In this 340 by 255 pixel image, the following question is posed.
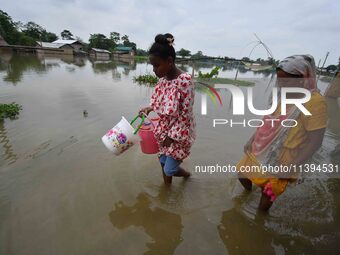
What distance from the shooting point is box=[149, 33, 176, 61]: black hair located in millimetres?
1746

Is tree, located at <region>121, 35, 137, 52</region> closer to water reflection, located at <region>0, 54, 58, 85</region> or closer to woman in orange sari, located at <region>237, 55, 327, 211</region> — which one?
water reflection, located at <region>0, 54, 58, 85</region>

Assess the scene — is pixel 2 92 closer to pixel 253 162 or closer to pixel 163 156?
pixel 163 156

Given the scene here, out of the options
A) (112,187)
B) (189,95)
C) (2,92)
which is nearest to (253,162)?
(189,95)

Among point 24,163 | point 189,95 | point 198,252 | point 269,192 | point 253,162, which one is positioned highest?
point 189,95

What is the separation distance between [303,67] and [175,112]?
101 centimetres

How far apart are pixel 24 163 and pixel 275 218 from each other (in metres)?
3.16

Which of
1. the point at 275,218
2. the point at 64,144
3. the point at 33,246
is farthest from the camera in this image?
the point at 64,144

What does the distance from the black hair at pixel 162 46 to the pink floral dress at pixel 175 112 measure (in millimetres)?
221

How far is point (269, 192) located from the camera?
183 cm

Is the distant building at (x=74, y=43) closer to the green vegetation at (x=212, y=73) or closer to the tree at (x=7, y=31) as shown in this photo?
the tree at (x=7, y=31)

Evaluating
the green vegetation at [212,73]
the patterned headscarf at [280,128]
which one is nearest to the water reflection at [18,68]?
the patterned headscarf at [280,128]

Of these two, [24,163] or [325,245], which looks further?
[24,163]

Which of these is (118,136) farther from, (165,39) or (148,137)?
(165,39)

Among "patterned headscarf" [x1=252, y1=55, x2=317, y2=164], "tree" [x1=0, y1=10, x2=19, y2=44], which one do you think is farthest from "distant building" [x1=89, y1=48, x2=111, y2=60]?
"patterned headscarf" [x1=252, y1=55, x2=317, y2=164]
